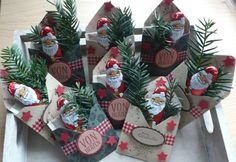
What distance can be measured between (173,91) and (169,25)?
0.53 ft

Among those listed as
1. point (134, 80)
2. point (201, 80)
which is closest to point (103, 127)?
point (134, 80)

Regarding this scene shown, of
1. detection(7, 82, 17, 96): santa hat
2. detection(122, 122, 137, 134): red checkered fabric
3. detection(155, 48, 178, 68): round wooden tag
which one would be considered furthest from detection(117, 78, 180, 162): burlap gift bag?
detection(7, 82, 17, 96): santa hat

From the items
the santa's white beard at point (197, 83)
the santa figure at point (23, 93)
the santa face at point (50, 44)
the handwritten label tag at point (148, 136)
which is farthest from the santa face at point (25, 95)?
the santa's white beard at point (197, 83)

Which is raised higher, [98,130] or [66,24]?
[66,24]

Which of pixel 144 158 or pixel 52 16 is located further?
pixel 52 16

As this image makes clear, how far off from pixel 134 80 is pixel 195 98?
131 millimetres

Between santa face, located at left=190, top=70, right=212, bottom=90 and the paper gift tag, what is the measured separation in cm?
20

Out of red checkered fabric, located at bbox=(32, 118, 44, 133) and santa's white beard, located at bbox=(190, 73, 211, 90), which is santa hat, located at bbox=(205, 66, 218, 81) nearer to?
santa's white beard, located at bbox=(190, 73, 211, 90)

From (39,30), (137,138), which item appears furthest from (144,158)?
(39,30)

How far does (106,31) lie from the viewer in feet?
2.75

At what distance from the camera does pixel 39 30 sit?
845mm

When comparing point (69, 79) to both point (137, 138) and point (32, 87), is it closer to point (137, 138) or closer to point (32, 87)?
point (32, 87)

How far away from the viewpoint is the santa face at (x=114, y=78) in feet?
2.49

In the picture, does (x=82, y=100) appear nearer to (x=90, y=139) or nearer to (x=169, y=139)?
(x=90, y=139)
